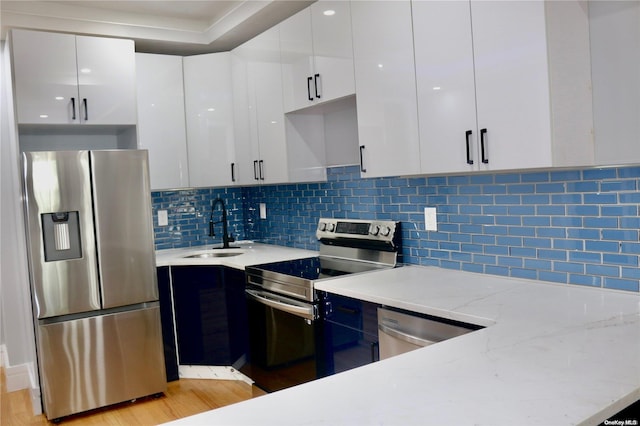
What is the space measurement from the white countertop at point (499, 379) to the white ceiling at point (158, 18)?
241 centimetres

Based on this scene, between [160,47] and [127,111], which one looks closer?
[127,111]

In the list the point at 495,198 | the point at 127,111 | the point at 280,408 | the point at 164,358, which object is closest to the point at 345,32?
the point at 495,198

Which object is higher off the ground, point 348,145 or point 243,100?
point 243,100

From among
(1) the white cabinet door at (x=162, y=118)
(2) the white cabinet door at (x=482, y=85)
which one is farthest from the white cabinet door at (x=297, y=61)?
(1) the white cabinet door at (x=162, y=118)

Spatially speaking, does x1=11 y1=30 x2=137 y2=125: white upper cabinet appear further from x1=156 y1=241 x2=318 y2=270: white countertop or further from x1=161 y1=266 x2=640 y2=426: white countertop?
x1=161 y1=266 x2=640 y2=426: white countertop

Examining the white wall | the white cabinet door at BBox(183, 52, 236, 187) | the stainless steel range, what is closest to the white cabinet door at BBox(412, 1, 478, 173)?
the stainless steel range

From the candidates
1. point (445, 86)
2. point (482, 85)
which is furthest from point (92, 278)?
point (482, 85)

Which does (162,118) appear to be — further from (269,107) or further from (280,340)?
(280,340)

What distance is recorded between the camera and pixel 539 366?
1.31 meters

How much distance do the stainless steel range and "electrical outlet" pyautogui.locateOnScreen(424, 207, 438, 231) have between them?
0.19 metres

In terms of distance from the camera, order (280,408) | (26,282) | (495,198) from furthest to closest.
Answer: (26,282) → (495,198) → (280,408)

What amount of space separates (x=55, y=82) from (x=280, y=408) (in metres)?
3.05

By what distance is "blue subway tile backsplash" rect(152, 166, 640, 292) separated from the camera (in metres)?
1.99

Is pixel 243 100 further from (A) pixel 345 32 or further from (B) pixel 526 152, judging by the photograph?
(B) pixel 526 152
